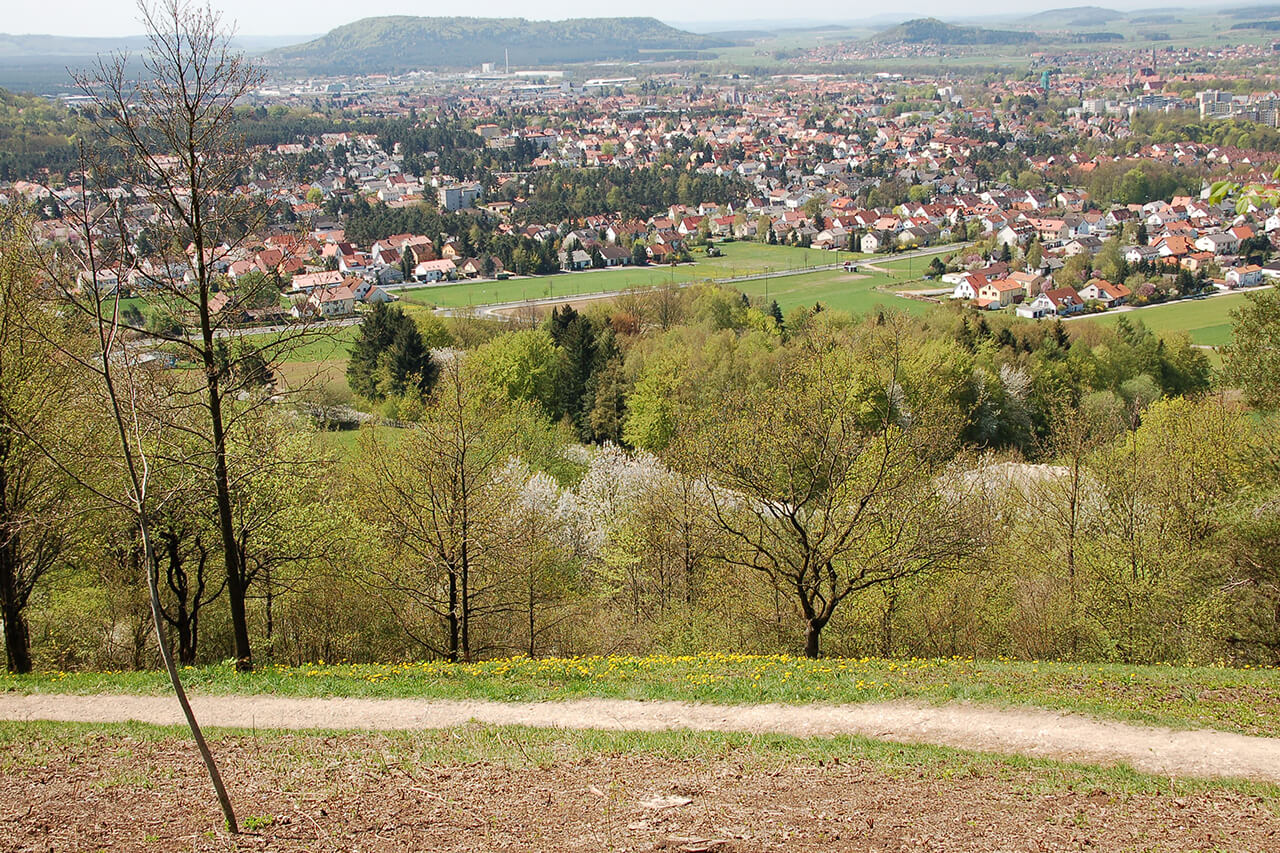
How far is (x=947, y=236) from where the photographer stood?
107 meters

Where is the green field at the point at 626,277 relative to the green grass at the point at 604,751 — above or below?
below

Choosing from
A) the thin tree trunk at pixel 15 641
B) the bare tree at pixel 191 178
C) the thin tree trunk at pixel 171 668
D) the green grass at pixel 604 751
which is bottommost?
the thin tree trunk at pixel 15 641

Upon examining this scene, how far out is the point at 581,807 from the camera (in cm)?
793

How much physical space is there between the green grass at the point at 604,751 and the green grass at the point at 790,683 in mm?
1267

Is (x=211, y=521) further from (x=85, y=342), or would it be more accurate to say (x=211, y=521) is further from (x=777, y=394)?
(x=777, y=394)

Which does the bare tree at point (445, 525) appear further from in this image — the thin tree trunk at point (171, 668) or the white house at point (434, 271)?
the white house at point (434, 271)

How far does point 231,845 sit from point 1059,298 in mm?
71353

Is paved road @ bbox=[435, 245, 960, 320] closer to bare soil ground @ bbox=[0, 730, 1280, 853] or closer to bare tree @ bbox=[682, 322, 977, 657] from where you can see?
bare tree @ bbox=[682, 322, 977, 657]

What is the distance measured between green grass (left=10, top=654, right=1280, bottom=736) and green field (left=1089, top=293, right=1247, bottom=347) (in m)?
53.4

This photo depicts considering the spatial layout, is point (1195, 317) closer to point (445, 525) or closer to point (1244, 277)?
point (1244, 277)

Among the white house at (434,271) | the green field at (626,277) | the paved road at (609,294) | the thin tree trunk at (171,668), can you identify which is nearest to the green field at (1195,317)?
the paved road at (609,294)

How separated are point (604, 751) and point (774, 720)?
7.03 feet

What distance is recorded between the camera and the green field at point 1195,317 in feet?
200

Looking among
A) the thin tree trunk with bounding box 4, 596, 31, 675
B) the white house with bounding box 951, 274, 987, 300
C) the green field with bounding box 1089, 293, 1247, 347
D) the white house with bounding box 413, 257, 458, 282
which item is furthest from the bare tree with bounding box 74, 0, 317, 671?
the white house with bounding box 413, 257, 458, 282
